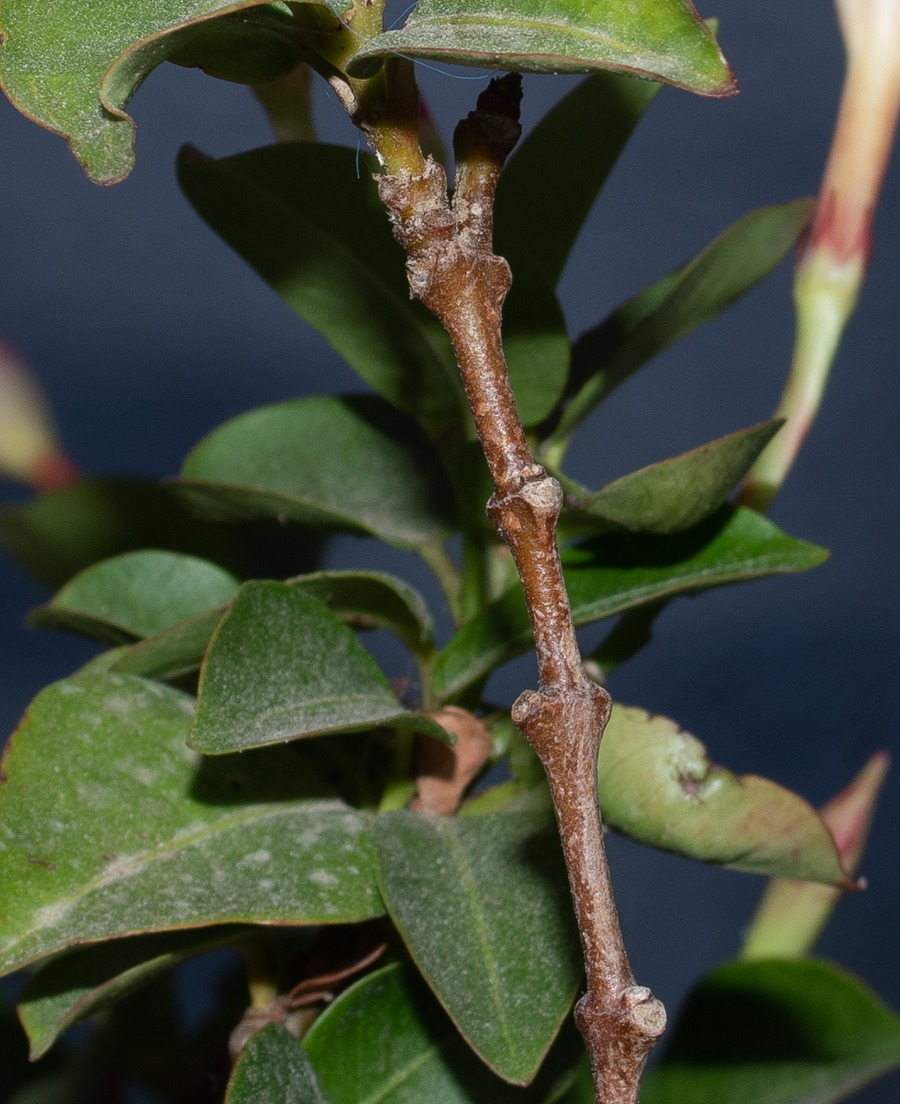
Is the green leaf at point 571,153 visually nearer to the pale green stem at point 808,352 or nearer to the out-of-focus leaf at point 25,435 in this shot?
the pale green stem at point 808,352

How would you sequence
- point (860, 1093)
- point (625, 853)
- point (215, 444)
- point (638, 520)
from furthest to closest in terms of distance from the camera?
point (625, 853) → point (860, 1093) → point (215, 444) → point (638, 520)

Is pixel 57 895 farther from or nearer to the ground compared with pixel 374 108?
nearer to the ground

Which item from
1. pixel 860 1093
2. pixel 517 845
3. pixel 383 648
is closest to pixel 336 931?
pixel 517 845

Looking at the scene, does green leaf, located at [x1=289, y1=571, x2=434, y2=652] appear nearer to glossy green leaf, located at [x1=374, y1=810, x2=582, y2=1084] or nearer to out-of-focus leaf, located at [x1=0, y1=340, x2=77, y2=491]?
glossy green leaf, located at [x1=374, y1=810, x2=582, y2=1084]

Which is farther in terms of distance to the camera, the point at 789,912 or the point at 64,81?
the point at 789,912

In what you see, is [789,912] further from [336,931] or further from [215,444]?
[215,444]

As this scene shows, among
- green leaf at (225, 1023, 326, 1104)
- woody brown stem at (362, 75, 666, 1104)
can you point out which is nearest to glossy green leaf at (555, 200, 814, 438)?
woody brown stem at (362, 75, 666, 1104)

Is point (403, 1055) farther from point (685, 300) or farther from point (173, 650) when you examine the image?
point (685, 300)

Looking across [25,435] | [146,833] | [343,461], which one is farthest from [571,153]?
[25,435]
